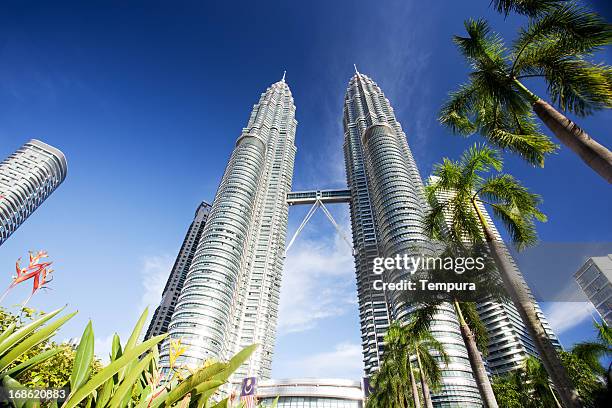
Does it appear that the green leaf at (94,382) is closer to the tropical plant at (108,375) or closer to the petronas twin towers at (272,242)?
the tropical plant at (108,375)

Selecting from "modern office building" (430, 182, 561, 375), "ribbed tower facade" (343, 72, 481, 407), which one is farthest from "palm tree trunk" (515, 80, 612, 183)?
"modern office building" (430, 182, 561, 375)

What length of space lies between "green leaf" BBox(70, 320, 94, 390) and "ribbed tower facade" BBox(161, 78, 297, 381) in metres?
81.8

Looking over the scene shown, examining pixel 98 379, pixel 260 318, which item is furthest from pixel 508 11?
pixel 260 318

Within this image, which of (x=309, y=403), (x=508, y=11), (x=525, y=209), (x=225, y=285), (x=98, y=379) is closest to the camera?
(x=98, y=379)

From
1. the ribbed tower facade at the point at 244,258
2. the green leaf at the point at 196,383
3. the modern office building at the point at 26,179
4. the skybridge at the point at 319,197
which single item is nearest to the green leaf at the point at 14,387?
the green leaf at the point at 196,383

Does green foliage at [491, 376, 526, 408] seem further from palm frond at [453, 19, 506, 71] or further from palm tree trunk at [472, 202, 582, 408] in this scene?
palm frond at [453, 19, 506, 71]

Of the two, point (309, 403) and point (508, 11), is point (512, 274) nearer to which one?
point (508, 11)

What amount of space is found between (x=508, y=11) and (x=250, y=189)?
110 metres

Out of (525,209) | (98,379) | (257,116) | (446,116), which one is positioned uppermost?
(257,116)

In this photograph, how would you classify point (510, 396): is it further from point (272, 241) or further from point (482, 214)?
point (272, 241)

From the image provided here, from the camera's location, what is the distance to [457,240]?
504 inches

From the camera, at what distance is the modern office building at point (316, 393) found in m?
73.7

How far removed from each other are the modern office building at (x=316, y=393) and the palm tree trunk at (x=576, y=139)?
8106cm

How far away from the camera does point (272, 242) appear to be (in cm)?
12225
